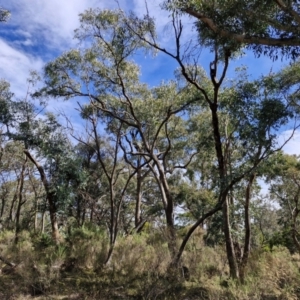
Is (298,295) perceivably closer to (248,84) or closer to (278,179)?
(248,84)

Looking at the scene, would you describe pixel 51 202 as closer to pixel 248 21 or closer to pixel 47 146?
pixel 47 146

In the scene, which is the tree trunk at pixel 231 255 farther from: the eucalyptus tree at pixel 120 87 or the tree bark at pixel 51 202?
the tree bark at pixel 51 202

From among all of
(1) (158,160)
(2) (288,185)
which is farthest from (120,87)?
(2) (288,185)

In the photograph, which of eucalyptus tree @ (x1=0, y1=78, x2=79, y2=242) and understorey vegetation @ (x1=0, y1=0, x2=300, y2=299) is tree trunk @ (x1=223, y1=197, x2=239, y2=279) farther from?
eucalyptus tree @ (x1=0, y1=78, x2=79, y2=242)

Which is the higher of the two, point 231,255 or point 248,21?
point 248,21

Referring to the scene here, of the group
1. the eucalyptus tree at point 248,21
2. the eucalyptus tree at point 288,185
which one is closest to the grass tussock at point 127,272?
the eucalyptus tree at point 248,21

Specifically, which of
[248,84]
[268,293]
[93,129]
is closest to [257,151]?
[248,84]

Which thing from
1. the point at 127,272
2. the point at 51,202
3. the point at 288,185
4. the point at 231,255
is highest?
the point at 288,185

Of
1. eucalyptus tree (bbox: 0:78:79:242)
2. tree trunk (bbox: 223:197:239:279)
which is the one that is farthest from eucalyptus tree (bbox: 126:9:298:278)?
eucalyptus tree (bbox: 0:78:79:242)

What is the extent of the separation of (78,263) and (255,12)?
7735 millimetres

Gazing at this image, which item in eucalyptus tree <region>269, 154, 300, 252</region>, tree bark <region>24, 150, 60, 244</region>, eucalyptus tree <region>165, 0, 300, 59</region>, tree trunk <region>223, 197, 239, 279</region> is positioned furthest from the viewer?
eucalyptus tree <region>269, 154, 300, 252</region>

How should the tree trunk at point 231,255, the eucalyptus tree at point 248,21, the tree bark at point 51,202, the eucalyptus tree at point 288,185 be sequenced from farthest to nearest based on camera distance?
the eucalyptus tree at point 288,185 < the tree bark at point 51,202 < the tree trunk at point 231,255 < the eucalyptus tree at point 248,21

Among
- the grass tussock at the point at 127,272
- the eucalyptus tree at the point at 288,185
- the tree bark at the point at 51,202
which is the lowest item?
the grass tussock at the point at 127,272

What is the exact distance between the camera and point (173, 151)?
50.3 feet
